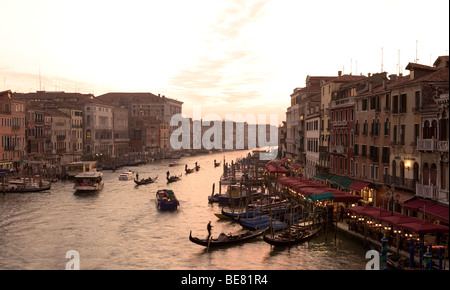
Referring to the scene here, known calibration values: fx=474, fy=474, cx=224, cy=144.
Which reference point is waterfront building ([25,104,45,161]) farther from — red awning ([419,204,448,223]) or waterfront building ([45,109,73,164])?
red awning ([419,204,448,223])

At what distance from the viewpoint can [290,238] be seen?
24094 mm

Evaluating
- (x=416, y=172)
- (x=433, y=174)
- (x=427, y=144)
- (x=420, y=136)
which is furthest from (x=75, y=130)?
(x=433, y=174)

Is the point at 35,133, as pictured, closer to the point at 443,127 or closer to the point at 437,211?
the point at 443,127

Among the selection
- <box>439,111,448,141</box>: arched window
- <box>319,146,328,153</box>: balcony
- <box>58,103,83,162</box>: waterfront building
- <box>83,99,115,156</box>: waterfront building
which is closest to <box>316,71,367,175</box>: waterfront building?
<box>319,146,328,153</box>: balcony

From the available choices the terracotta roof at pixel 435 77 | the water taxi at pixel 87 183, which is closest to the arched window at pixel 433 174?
the terracotta roof at pixel 435 77

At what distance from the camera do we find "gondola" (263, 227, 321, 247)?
23.7 metres

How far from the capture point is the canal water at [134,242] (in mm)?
21828

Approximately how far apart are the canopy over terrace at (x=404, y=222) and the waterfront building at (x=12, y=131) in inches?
1796

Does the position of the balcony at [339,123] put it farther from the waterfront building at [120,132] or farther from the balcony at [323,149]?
the waterfront building at [120,132]

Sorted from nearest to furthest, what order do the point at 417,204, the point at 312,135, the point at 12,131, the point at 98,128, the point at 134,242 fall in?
the point at 417,204
the point at 134,242
the point at 312,135
the point at 12,131
the point at 98,128

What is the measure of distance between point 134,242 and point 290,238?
8.52 meters

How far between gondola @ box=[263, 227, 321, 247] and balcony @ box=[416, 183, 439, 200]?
6048mm
